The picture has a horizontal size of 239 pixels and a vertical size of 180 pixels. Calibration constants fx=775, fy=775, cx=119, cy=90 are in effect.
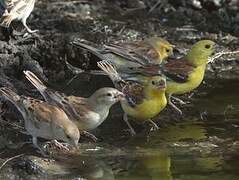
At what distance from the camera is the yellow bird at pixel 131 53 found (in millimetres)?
10742

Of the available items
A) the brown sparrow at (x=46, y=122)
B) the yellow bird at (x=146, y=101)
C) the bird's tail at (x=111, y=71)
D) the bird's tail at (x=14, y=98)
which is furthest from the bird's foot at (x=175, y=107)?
the bird's tail at (x=14, y=98)

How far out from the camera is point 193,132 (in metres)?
9.29

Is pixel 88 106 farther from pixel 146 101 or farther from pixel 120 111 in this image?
pixel 120 111

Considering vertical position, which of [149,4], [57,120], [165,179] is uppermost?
[149,4]

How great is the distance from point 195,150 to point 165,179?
0.99 m

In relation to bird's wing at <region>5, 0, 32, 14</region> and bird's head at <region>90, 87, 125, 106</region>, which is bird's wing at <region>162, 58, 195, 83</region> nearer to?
bird's head at <region>90, 87, 125, 106</region>

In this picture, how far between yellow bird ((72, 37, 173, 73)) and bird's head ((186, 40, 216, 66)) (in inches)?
18.7

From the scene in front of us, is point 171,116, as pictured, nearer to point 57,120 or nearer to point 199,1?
point 57,120

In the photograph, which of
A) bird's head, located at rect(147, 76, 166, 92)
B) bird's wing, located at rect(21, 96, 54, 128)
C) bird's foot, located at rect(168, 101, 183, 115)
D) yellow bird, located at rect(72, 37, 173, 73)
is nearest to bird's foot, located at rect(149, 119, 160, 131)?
bird's head, located at rect(147, 76, 166, 92)

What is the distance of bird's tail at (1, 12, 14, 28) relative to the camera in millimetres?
10908

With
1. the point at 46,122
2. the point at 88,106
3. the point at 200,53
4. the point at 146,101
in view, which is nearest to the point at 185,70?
the point at 200,53

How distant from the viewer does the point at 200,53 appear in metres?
10.7

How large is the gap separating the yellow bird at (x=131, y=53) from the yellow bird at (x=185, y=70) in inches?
11.1

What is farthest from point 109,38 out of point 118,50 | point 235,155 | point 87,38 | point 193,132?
point 235,155
